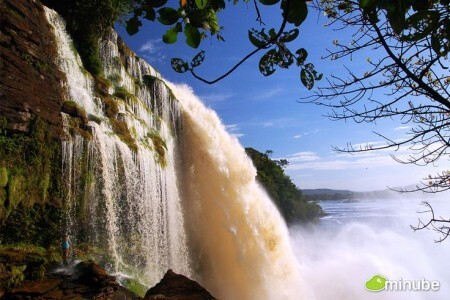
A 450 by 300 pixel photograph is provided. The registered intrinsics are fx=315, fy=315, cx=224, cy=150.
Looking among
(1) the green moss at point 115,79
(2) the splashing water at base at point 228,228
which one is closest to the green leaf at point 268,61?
(1) the green moss at point 115,79

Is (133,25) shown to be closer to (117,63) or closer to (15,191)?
(15,191)

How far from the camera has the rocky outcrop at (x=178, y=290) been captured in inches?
279

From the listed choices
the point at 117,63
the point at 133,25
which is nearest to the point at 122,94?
the point at 117,63

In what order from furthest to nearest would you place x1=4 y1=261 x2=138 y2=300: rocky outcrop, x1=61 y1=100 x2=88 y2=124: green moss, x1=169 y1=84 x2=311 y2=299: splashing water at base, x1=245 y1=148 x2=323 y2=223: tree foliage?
x1=245 y1=148 x2=323 y2=223: tree foliage
x1=169 y1=84 x2=311 y2=299: splashing water at base
x1=61 y1=100 x2=88 y2=124: green moss
x1=4 y1=261 x2=138 y2=300: rocky outcrop

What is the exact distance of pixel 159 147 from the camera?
13.4 metres

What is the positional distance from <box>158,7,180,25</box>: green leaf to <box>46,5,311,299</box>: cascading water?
9407 mm

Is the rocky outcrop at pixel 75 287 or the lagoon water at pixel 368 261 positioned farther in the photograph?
the lagoon water at pixel 368 261

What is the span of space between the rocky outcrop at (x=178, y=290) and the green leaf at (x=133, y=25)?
21.4ft

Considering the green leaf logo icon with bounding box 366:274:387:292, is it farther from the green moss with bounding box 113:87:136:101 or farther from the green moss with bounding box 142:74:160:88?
the green moss with bounding box 142:74:160:88

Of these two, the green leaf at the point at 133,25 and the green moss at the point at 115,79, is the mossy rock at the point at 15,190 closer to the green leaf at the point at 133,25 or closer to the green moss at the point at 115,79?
the green moss at the point at 115,79

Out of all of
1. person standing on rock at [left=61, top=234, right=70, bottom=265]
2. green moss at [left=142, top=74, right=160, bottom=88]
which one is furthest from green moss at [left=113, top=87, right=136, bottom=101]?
person standing on rock at [left=61, top=234, right=70, bottom=265]

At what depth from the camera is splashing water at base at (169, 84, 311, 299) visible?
15.2 metres

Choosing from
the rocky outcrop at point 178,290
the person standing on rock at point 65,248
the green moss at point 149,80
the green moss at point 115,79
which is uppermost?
the green moss at point 149,80

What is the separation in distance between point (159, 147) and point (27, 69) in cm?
575
